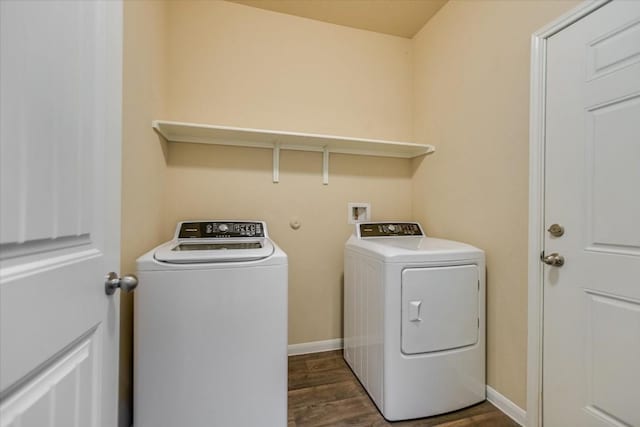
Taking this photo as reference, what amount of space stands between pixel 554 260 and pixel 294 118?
192 cm

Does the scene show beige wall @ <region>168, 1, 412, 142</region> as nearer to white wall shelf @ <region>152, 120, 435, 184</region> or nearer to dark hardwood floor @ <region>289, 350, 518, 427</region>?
white wall shelf @ <region>152, 120, 435, 184</region>

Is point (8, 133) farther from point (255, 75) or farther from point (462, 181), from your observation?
point (462, 181)

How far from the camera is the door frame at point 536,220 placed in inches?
54.0

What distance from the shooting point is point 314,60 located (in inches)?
89.8

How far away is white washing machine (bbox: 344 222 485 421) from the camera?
148cm

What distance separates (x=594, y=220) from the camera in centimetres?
118

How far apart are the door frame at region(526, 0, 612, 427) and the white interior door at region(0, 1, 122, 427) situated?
181 centimetres

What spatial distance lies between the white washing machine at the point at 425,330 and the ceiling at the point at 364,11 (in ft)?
6.15

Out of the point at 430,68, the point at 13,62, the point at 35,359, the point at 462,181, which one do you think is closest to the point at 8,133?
the point at 13,62

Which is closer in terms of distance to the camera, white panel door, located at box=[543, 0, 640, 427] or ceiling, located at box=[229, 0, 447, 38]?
white panel door, located at box=[543, 0, 640, 427]

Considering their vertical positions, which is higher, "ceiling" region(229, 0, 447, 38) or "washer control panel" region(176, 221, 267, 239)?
"ceiling" region(229, 0, 447, 38)

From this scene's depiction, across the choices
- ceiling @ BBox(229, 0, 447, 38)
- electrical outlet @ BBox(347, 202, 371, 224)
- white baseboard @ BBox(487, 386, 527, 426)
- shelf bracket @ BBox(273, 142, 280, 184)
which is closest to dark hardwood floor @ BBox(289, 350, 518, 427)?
white baseboard @ BBox(487, 386, 527, 426)

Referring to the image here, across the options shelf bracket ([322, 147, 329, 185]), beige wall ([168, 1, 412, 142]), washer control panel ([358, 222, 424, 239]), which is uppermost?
beige wall ([168, 1, 412, 142])

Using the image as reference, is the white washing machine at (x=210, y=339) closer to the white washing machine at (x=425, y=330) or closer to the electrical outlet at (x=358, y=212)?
the white washing machine at (x=425, y=330)
